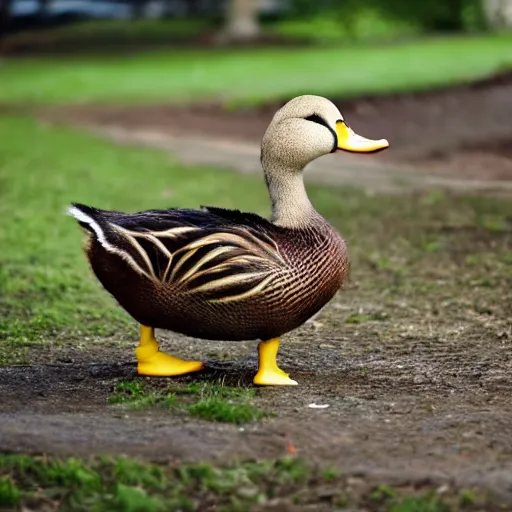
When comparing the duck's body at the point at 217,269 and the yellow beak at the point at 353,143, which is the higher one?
the yellow beak at the point at 353,143

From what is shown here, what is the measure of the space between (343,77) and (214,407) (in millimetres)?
17185

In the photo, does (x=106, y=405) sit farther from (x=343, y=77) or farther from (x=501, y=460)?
(x=343, y=77)

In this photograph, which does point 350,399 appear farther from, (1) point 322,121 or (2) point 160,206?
(2) point 160,206

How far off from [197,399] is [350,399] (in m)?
0.61

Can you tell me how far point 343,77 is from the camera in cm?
2138

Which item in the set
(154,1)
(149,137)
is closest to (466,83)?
(149,137)

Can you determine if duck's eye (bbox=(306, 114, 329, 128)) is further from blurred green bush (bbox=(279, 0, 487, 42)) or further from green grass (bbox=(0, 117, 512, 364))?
blurred green bush (bbox=(279, 0, 487, 42))

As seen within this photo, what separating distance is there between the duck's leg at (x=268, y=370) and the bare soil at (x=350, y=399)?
0.23ft

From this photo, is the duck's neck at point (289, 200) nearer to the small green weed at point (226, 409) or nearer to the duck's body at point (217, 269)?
the duck's body at point (217, 269)

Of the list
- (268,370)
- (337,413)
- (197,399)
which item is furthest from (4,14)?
(337,413)

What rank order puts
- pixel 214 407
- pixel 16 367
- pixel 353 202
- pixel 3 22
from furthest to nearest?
pixel 3 22 < pixel 353 202 < pixel 16 367 < pixel 214 407

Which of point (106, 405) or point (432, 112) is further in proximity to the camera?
point (432, 112)

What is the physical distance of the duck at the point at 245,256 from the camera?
5.02 meters

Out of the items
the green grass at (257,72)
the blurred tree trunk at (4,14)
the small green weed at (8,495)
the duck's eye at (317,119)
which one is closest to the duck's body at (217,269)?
the duck's eye at (317,119)
